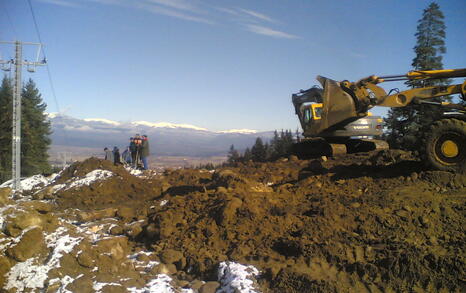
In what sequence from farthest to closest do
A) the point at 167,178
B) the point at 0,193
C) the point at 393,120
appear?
1. the point at 393,120
2. the point at 167,178
3. the point at 0,193

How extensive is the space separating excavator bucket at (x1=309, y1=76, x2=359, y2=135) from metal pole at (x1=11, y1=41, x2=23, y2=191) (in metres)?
12.1

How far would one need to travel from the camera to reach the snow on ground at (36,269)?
598 cm

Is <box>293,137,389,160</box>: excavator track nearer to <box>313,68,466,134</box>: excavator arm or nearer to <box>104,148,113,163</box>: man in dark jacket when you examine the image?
<box>313,68,466,134</box>: excavator arm

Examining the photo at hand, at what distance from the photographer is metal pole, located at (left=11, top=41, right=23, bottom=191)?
15609 mm

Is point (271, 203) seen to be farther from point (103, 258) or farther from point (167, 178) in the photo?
point (167, 178)

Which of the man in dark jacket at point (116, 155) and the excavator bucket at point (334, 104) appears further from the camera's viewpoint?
the man in dark jacket at point (116, 155)

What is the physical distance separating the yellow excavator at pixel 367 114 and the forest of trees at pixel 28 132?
32079 millimetres

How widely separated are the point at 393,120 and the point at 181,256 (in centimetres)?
2049

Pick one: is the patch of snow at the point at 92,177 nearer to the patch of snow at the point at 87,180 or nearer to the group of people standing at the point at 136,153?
the patch of snow at the point at 87,180

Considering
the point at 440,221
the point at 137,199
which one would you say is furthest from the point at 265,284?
the point at 137,199

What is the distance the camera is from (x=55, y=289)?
575 cm

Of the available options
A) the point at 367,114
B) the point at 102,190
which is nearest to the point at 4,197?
the point at 102,190

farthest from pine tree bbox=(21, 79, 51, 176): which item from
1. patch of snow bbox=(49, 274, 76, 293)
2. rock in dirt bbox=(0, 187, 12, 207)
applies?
patch of snow bbox=(49, 274, 76, 293)

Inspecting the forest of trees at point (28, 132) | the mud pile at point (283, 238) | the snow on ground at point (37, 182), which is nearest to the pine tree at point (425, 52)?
the mud pile at point (283, 238)
